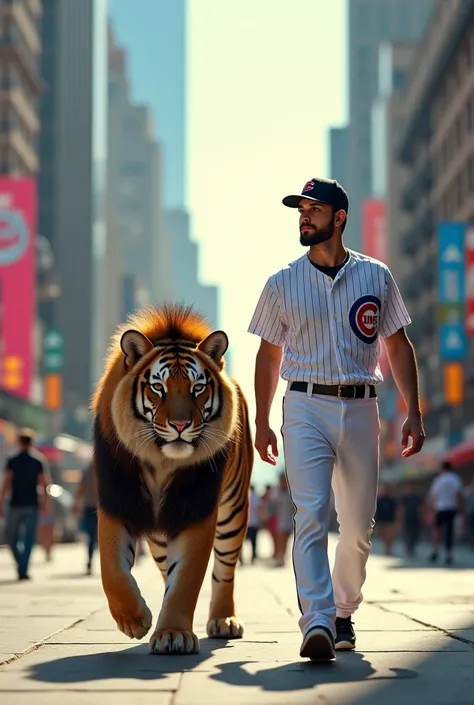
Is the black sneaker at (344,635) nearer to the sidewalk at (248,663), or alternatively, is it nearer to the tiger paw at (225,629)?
the sidewalk at (248,663)

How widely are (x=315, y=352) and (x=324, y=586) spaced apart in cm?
114

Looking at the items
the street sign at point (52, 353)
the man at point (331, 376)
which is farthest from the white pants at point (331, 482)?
the street sign at point (52, 353)

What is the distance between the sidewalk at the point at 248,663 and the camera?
211 inches

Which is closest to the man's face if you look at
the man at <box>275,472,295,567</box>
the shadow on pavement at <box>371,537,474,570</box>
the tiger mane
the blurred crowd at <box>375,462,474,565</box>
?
the tiger mane

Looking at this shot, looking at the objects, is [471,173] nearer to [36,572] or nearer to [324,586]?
[36,572]

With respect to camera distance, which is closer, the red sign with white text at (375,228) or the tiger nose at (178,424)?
the tiger nose at (178,424)

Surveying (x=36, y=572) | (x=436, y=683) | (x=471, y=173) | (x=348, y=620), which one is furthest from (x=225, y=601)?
(x=471, y=173)

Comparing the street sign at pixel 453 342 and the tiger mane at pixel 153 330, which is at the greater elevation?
the street sign at pixel 453 342

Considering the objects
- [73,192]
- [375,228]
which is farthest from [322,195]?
[73,192]

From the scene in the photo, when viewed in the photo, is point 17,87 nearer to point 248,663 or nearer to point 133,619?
point 133,619

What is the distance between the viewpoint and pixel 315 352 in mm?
6926

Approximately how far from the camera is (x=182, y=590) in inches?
268

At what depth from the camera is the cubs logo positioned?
6957 mm

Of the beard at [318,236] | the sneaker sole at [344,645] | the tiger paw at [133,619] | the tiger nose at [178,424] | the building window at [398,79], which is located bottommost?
the sneaker sole at [344,645]
